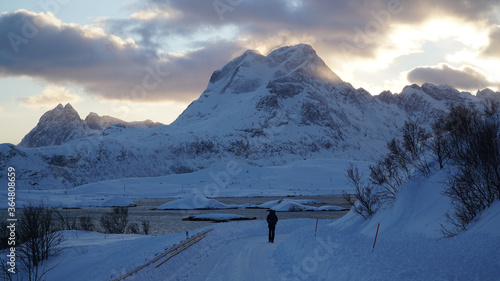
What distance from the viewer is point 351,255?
14578 millimetres

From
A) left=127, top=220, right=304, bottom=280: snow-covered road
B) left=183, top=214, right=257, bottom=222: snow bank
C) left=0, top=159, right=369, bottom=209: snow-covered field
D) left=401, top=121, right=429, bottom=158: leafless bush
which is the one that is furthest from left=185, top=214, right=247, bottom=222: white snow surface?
left=0, top=159, right=369, bottom=209: snow-covered field

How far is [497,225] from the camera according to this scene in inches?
531

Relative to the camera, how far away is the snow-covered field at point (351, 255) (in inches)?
460

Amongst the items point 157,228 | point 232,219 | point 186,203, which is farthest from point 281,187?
point 157,228

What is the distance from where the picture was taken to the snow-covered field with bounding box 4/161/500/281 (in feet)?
38.3

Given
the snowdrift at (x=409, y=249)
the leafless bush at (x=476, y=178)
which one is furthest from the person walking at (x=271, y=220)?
the leafless bush at (x=476, y=178)

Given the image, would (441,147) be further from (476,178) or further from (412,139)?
(476,178)

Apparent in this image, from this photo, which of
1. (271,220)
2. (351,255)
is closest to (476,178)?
(351,255)

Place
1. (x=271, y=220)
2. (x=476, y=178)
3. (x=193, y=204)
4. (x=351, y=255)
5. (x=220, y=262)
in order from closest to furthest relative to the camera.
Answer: (x=351, y=255), (x=476, y=178), (x=220, y=262), (x=271, y=220), (x=193, y=204)

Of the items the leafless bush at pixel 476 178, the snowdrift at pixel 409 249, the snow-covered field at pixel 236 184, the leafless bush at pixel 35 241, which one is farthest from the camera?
the snow-covered field at pixel 236 184

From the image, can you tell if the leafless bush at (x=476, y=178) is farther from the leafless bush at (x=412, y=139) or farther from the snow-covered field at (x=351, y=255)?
the leafless bush at (x=412, y=139)

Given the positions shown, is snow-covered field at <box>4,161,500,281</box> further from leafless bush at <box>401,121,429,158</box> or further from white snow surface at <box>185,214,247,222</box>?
white snow surface at <box>185,214,247,222</box>

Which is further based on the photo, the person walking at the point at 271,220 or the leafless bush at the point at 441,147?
the person walking at the point at 271,220

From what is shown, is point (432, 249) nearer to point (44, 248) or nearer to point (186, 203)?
point (44, 248)
